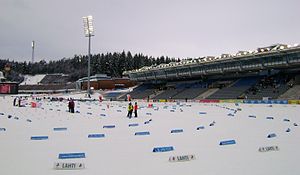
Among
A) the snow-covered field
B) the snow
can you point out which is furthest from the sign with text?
the snow

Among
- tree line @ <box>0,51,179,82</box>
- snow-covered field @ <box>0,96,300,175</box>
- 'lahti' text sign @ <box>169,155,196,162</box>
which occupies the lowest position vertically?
snow-covered field @ <box>0,96,300,175</box>

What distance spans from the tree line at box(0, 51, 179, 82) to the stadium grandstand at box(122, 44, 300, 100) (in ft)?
136

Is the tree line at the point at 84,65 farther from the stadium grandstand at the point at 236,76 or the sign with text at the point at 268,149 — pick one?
the sign with text at the point at 268,149

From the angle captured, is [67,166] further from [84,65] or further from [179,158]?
[84,65]

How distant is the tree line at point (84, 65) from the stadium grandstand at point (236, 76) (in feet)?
136

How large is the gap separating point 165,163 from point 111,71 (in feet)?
375

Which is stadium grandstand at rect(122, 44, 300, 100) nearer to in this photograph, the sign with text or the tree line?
the sign with text

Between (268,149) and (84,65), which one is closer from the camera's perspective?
(268,149)

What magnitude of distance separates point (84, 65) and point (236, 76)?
128 meters

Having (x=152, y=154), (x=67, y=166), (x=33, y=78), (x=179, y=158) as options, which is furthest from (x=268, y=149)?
(x=33, y=78)

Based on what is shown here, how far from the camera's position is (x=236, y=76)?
198 feet

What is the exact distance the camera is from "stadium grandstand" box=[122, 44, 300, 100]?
151 ft

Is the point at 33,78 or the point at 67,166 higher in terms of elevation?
→ the point at 33,78

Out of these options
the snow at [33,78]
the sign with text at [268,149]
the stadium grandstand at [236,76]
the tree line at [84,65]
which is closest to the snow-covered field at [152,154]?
the sign with text at [268,149]
